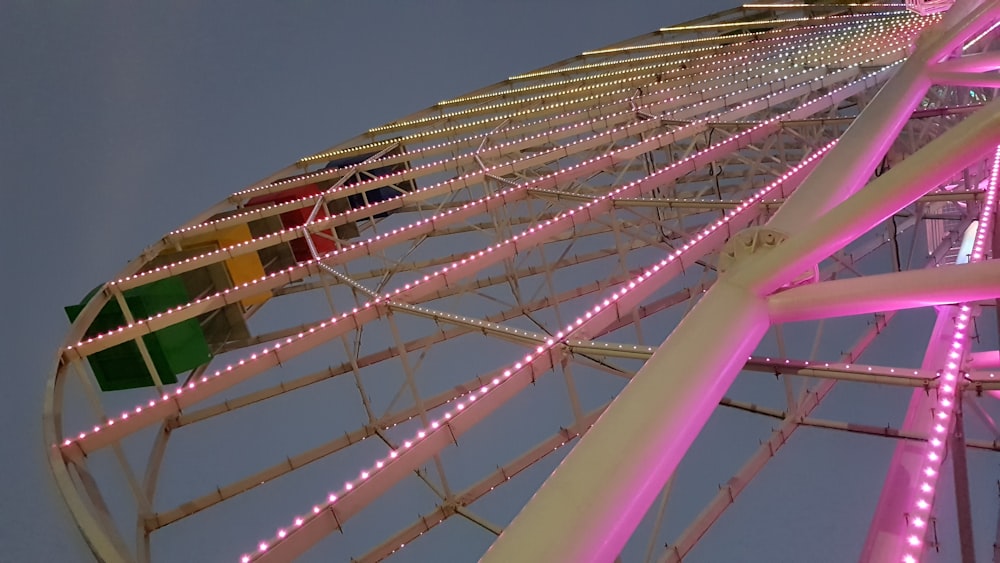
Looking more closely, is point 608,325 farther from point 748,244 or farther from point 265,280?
point 265,280

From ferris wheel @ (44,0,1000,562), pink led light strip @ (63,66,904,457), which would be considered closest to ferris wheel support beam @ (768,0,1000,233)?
ferris wheel @ (44,0,1000,562)

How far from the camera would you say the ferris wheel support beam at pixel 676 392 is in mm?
3197

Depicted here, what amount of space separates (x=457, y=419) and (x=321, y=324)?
9.51 feet

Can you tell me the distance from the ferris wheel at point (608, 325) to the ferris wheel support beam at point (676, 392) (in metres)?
0.01

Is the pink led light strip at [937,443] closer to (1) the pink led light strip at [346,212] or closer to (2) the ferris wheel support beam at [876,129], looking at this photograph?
(2) the ferris wheel support beam at [876,129]

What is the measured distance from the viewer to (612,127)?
12.3 m

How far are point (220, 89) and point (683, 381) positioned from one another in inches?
1121

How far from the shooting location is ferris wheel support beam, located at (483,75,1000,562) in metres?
3.20

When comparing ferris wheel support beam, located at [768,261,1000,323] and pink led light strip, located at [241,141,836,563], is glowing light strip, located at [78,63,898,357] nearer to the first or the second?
pink led light strip, located at [241,141,836,563]

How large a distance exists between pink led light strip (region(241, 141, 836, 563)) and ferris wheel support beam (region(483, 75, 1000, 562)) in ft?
6.51

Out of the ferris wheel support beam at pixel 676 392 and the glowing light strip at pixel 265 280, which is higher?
the ferris wheel support beam at pixel 676 392

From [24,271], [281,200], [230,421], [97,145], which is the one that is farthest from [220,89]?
[281,200]

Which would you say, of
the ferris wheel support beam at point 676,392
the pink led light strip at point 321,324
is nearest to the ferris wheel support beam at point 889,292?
the ferris wheel support beam at point 676,392

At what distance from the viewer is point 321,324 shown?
8227 millimetres
